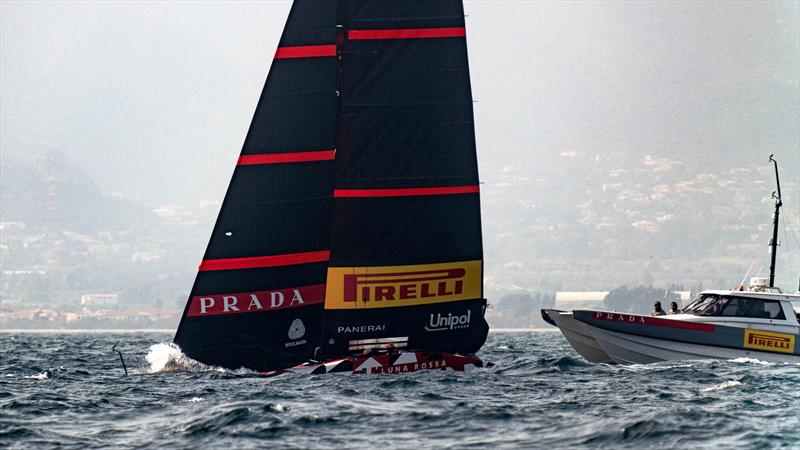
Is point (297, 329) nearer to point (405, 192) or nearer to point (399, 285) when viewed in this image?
point (399, 285)

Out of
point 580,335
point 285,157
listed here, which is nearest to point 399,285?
point 285,157

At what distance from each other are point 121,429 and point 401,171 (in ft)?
33.0

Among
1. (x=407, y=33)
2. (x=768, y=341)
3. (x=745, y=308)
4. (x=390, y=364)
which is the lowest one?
(x=390, y=364)

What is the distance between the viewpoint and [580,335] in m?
31.1

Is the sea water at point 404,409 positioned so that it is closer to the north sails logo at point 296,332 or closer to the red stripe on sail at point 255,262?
the north sails logo at point 296,332

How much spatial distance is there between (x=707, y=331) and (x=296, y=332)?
10.3m

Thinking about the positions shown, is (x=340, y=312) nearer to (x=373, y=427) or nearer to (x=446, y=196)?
(x=446, y=196)

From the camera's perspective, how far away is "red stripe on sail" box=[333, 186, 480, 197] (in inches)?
1027

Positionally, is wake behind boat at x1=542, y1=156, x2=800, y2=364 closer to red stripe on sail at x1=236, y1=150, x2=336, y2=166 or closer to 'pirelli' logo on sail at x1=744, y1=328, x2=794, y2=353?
'pirelli' logo on sail at x1=744, y1=328, x2=794, y2=353

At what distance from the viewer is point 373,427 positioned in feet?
59.9

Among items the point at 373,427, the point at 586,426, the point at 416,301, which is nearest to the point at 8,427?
the point at 373,427

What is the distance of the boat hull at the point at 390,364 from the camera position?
25391 millimetres

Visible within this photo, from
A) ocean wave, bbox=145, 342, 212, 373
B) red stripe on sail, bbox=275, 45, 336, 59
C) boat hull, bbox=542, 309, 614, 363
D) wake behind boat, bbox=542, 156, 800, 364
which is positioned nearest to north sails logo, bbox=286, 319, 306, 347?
ocean wave, bbox=145, 342, 212, 373

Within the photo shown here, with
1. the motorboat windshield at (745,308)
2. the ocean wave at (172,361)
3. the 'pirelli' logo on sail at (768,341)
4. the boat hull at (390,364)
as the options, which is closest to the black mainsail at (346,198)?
the ocean wave at (172,361)
